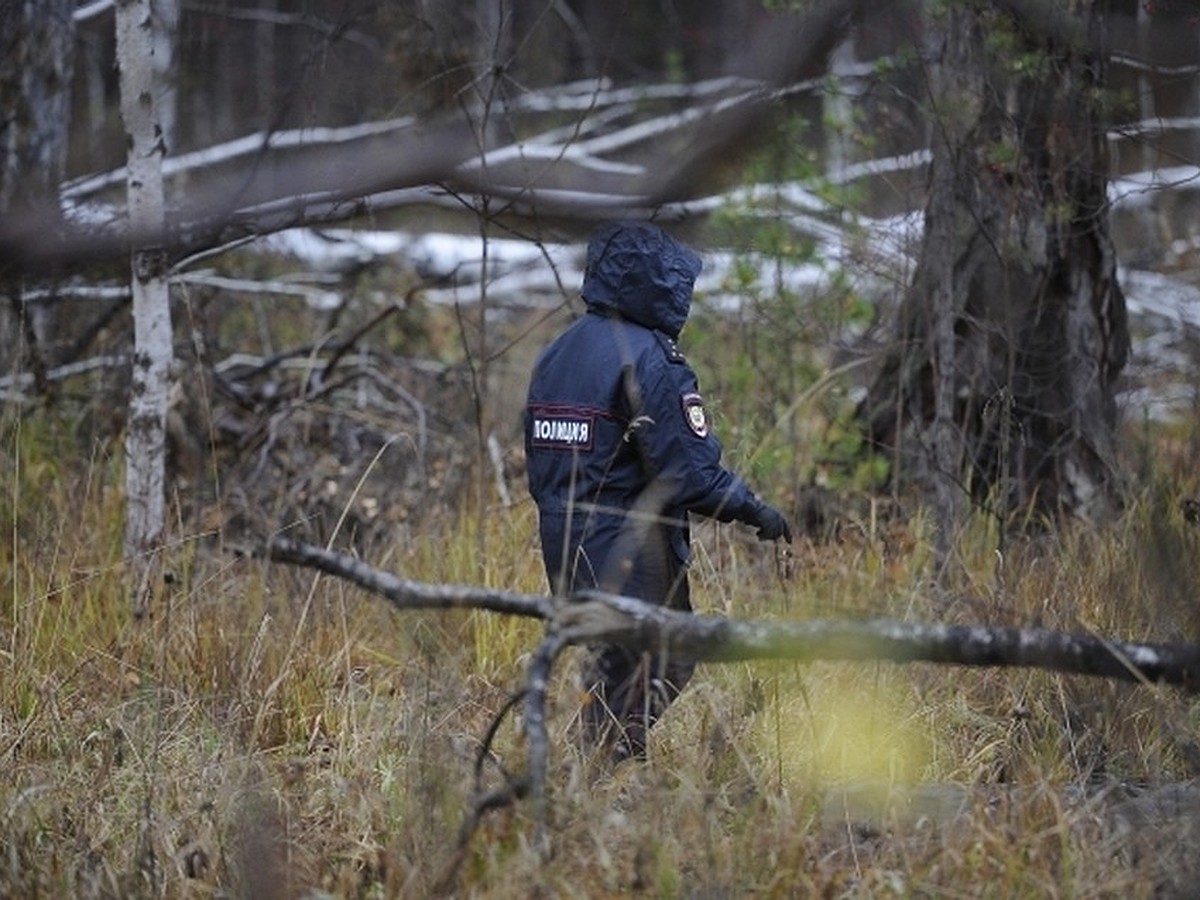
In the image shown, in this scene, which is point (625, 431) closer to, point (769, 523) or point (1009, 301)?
point (769, 523)

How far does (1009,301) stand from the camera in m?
6.58

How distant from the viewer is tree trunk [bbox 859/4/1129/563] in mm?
6418

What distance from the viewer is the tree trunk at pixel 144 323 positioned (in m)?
6.03

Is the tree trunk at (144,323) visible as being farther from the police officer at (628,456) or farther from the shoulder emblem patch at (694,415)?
the shoulder emblem patch at (694,415)

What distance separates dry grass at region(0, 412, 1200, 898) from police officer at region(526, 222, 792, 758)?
22cm

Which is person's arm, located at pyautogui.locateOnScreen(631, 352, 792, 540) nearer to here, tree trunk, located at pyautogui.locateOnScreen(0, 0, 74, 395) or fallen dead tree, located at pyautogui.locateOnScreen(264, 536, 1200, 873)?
fallen dead tree, located at pyautogui.locateOnScreen(264, 536, 1200, 873)

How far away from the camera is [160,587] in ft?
18.7

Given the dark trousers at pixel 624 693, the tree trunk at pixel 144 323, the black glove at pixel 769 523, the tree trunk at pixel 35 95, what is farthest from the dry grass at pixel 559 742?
the tree trunk at pixel 35 95

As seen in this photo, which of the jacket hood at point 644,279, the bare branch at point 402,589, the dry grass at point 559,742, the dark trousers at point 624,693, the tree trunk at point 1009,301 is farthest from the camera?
the tree trunk at point 1009,301

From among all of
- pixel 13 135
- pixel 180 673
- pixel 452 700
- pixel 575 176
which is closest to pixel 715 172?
→ pixel 575 176

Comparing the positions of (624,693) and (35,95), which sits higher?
(35,95)

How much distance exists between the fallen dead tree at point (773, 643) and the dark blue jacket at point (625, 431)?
4.03 ft

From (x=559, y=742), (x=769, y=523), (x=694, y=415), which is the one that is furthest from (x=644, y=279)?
(x=559, y=742)

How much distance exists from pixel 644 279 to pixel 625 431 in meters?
0.43
